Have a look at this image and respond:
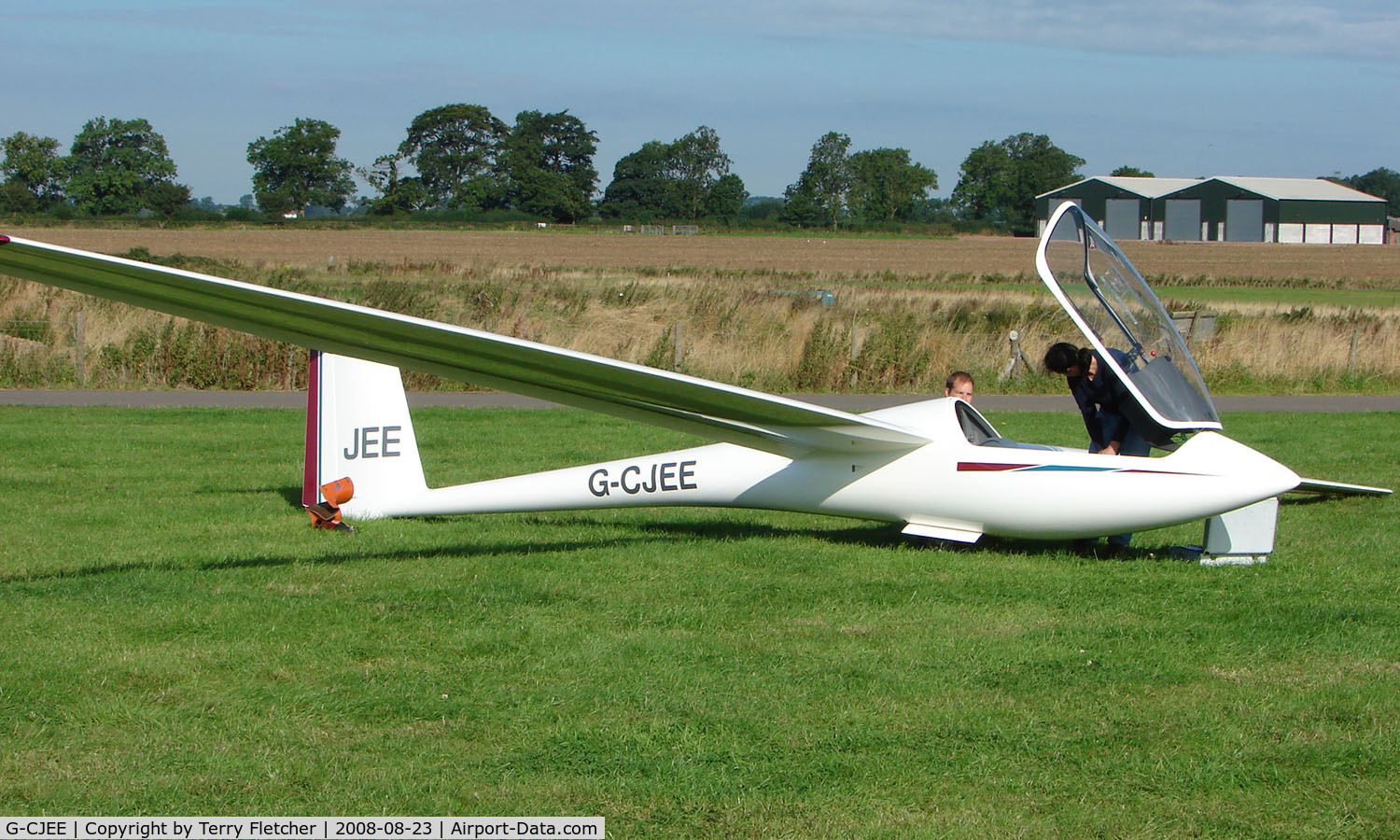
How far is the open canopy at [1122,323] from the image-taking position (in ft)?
25.4

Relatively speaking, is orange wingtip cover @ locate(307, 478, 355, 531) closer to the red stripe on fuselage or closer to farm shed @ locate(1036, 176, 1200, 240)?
the red stripe on fuselage

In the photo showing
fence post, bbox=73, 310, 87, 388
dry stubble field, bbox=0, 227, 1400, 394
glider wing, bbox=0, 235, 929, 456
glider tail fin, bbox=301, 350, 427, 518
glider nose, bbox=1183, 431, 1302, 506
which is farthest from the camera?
dry stubble field, bbox=0, 227, 1400, 394

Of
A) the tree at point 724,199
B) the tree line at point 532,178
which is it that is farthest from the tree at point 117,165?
the tree at point 724,199

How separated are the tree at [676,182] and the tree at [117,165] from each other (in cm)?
4411

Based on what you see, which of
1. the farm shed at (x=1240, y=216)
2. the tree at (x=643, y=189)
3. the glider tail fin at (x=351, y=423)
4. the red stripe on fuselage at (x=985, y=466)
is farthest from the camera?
the tree at (x=643, y=189)

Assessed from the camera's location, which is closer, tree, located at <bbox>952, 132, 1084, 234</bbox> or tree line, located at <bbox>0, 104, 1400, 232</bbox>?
tree line, located at <bbox>0, 104, 1400, 232</bbox>

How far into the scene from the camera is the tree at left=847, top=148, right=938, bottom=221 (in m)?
147

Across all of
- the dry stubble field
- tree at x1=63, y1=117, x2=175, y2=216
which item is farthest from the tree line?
the dry stubble field

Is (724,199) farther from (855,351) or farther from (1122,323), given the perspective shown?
(1122,323)

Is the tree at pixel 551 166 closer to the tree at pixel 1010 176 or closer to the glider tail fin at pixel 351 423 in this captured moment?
the tree at pixel 1010 176

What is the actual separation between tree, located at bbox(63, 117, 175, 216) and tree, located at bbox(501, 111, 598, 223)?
109ft

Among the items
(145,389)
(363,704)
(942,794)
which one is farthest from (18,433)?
(942,794)

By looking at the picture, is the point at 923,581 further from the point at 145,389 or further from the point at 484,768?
the point at 145,389

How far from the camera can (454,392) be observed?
20172 millimetres
